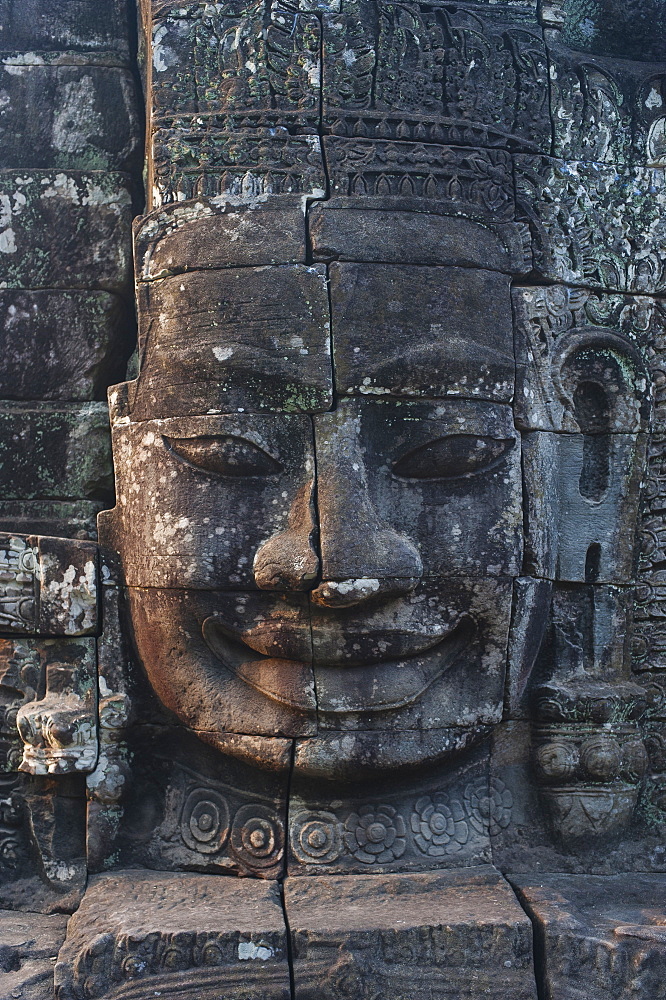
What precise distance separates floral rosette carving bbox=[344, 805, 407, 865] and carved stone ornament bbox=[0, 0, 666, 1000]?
0.04 ft

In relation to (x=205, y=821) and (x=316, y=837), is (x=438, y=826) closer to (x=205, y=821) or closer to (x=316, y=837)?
(x=316, y=837)

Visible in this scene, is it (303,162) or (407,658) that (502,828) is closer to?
(407,658)

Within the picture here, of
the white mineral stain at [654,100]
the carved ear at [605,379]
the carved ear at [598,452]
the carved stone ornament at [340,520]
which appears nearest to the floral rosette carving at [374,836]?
the carved stone ornament at [340,520]

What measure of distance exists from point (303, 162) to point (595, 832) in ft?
9.11

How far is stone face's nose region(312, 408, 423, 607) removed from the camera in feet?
11.9

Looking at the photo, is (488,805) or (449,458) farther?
(488,805)

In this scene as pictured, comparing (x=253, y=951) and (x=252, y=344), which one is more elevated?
(x=252, y=344)

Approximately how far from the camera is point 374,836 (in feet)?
12.7

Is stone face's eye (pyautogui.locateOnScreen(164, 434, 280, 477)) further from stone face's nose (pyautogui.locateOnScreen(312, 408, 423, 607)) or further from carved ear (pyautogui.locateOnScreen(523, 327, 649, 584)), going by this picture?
carved ear (pyautogui.locateOnScreen(523, 327, 649, 584))

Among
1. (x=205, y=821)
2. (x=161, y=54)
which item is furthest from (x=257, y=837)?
(x=161, y=54)

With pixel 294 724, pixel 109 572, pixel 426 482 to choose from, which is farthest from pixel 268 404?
pixel 294 724

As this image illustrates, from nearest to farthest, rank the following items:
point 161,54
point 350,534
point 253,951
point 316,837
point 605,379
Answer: point 253,951, point 350,534, point 316,837, point 161,54, point 605,379

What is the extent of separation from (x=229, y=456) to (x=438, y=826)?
161cm

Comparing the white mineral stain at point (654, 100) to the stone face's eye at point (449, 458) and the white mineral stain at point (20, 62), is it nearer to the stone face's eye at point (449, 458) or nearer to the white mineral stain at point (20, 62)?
the stone face's eye at point (449, 458)
